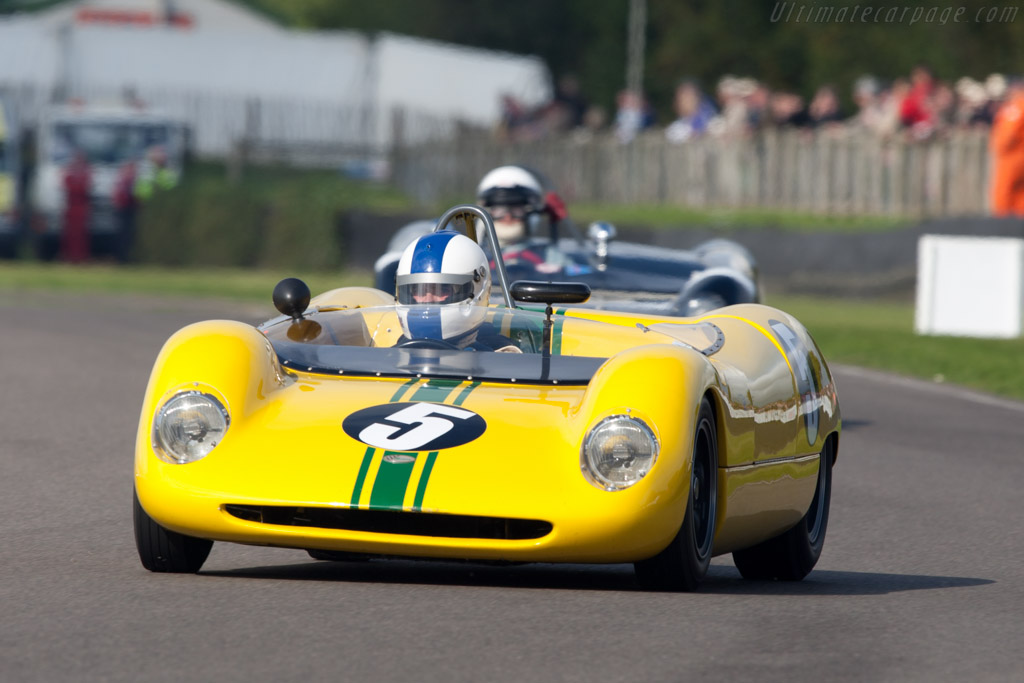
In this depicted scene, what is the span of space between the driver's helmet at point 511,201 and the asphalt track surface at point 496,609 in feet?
10.6

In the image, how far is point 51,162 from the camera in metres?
27.8

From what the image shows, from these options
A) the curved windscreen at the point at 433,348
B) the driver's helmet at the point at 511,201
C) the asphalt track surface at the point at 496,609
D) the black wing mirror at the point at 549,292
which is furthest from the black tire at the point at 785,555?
the driver's helmet at the point at 511,201

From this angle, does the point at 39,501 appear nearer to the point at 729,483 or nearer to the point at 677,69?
the point at 729,483

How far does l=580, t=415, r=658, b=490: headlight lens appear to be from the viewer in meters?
5.75

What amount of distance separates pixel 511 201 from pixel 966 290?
8.24 meters

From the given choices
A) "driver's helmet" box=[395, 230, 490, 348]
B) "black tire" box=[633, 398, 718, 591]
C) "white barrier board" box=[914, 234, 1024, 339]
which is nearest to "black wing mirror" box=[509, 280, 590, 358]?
"driver's helmet" box=[395, 230, 490, 348]

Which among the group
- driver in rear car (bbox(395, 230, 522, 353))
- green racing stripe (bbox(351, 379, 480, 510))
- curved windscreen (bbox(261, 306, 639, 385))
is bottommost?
green racing stripe (bbox(351, 379, 480, 510))

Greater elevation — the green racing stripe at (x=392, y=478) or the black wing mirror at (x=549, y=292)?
the black wing mirror at (x=549, y=292)

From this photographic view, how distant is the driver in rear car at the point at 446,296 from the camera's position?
6.72 m

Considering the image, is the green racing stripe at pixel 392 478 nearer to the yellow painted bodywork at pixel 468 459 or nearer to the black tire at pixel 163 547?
the yellow painted bodywork at pixel 468 459

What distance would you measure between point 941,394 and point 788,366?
23.5 ft

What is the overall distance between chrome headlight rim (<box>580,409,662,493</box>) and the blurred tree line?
20726mm

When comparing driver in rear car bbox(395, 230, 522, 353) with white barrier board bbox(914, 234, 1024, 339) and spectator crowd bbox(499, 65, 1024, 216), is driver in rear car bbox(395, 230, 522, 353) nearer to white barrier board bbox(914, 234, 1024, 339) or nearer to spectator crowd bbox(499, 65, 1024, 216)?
white barrier board bbox(914, 234, 1024, 339)

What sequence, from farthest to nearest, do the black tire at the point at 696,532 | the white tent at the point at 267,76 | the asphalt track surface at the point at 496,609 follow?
the white tent at the point at 267,76 → the black tire at the point at 696,532 → the asphalt track surface at the point at 496,609
